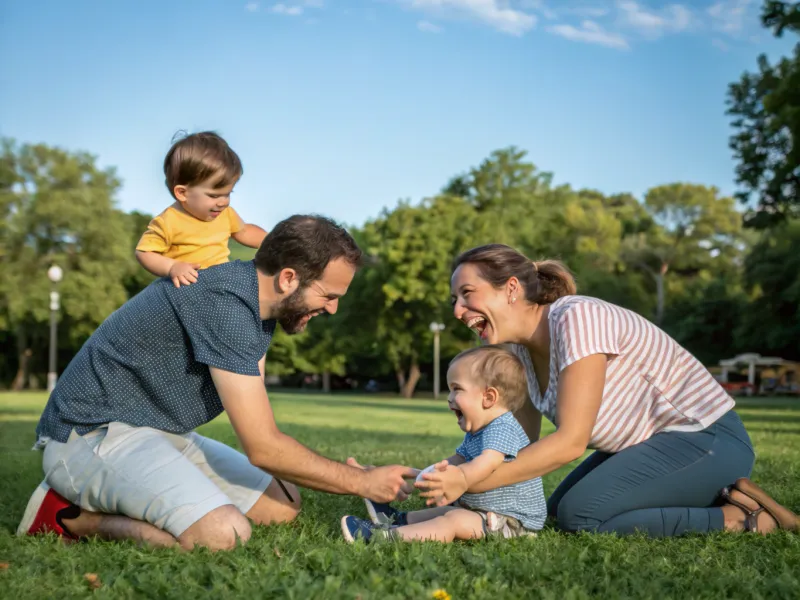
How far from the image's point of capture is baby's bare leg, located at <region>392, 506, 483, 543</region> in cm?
395

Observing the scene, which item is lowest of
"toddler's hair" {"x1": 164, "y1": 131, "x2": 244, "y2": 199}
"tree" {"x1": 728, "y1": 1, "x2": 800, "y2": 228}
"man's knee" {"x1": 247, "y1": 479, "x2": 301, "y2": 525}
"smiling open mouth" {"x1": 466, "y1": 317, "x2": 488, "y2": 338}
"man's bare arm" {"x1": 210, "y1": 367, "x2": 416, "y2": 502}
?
"man's knee" {"x1": 247, "y1": 479, "x2": 301, "y2": 525}

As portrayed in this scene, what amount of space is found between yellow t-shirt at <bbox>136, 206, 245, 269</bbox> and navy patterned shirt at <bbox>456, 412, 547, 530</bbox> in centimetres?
235

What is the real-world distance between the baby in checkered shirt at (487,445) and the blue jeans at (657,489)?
25 centimetres

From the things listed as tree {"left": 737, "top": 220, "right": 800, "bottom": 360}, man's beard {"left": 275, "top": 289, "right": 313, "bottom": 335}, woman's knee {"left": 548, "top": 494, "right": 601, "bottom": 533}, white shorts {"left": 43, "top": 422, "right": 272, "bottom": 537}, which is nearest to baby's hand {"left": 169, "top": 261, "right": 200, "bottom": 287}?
man's beard {"left": 275, "top": 289, "right": 313, "bottom": 335}

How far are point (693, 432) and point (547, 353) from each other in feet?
2.88

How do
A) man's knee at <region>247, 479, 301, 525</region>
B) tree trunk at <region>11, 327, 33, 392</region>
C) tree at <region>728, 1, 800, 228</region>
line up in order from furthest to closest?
tree trunk at <region>11, 327, 33, 392</region>
tree at <region>728, 1, 800, 228</region>
man's knee at <region>247, 479, 301, 525</region>

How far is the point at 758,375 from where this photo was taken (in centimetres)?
5466

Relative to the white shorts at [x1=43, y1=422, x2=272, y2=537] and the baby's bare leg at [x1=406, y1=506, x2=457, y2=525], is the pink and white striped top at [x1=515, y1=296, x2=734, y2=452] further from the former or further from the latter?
the white shorts at [x1=43, y1=422, x2=272, y2=537]

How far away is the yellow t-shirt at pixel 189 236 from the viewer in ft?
17.7

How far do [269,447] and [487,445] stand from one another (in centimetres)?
103

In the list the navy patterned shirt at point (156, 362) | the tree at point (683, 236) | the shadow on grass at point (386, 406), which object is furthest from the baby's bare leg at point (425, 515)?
the tree at point (683, 236)

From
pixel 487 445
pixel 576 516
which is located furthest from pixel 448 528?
pixel 576 516

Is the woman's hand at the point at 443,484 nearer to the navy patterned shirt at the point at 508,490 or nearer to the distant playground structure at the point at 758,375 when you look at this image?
the navy patterned shirt at the point at 508,490

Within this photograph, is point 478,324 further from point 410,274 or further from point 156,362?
point 410,274
